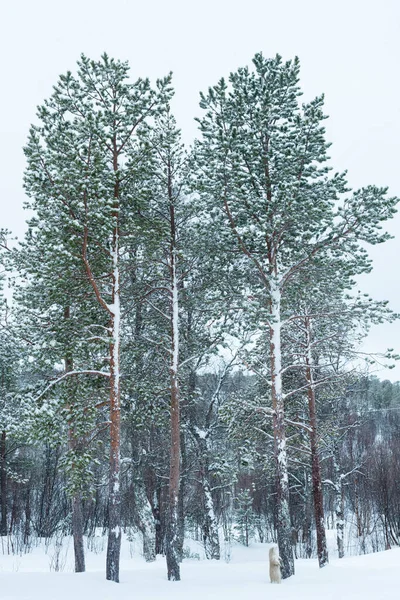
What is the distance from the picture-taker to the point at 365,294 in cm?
1250

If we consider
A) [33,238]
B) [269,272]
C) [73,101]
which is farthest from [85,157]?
[269,272]

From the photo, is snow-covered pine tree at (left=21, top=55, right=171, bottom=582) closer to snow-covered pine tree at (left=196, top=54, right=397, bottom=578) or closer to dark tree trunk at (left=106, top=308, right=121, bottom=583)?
dark tree trunk at (left=106, top=308, right=121, bottom=583)

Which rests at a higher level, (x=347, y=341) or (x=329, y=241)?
(x=329, y=241)

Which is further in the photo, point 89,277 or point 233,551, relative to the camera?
point 233,551

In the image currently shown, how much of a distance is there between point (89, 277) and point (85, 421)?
3.79m

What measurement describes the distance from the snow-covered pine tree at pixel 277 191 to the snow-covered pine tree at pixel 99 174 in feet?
6.49

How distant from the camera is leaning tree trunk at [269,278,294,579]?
38.4ft

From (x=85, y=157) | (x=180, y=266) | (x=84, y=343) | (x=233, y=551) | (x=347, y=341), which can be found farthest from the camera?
(x=233, y=551)

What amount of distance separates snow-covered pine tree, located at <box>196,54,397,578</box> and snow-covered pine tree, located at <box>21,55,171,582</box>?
198 centimetres

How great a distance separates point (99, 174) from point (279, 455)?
8429mm

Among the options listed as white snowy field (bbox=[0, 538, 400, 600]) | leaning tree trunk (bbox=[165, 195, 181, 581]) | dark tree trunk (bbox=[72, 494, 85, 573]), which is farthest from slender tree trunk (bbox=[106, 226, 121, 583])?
dark tree trunk (bbox=[72, 494, 85, 573])

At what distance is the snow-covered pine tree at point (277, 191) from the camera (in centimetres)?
1205

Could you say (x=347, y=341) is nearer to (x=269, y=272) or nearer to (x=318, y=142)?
(x=269, y=272)

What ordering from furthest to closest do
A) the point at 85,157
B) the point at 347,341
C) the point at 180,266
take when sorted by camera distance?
the point at 180,266, the point at 347,341, the point at 85,157
